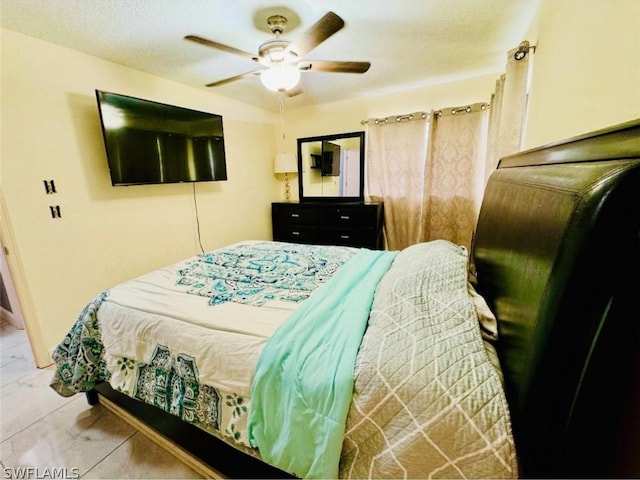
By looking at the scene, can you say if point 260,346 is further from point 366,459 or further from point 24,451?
point 24,451

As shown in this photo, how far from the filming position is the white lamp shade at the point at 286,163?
12.4 ft

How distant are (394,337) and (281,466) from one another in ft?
1.79

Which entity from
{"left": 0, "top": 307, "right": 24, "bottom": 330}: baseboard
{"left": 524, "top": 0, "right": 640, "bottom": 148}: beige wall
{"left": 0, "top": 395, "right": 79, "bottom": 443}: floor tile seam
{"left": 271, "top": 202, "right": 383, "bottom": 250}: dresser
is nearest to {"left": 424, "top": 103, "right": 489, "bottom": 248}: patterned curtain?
{"left": 271, "top": 202, "right": 383, "bottom": 250}: dresser

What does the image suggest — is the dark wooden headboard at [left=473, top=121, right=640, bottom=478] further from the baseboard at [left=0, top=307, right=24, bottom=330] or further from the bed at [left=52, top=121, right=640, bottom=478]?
the baseboard at [left=0, top=307, right=24, bottom=330]

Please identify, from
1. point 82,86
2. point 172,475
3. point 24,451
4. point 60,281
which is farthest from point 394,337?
point 82,86

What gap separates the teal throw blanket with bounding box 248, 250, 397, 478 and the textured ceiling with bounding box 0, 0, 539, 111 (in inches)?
72.5

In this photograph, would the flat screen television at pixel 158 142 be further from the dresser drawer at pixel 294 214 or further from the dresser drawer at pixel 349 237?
the dresser drawer at pixel 349 237

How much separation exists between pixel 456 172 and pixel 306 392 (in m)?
2.88

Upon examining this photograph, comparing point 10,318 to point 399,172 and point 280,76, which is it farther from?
point 399,172

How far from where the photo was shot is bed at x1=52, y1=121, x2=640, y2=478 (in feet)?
1.69

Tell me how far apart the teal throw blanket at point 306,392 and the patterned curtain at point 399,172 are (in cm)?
244

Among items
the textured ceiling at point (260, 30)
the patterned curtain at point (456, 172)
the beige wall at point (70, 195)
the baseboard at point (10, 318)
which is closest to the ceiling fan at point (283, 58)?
the textured ceiling at point (260, 30)

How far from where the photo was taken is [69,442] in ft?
4.47

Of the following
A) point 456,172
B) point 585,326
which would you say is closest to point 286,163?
point 456,172
